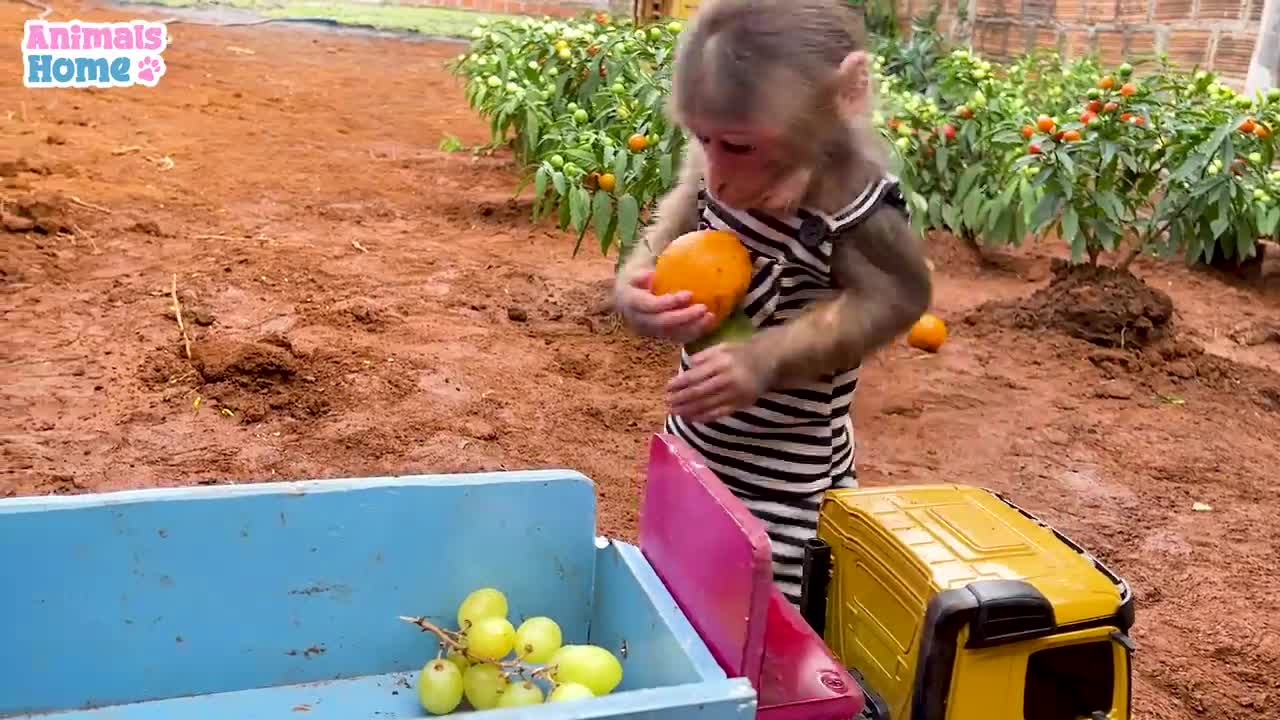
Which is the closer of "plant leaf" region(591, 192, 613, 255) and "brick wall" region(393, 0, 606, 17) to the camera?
"plant leaf" region(591, 192, 613, 255)

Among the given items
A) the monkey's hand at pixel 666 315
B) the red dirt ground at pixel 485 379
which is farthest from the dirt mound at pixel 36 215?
the monkey's hand at pixel 666 315

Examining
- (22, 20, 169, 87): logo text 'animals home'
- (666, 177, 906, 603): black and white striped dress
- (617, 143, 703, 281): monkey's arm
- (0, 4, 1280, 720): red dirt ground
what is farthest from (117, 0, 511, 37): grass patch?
(666, 177, 906, 603): black and white striped dress

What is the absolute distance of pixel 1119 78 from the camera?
450 cm

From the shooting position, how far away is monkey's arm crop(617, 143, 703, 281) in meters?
1.69

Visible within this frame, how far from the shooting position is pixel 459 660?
1.39 metres

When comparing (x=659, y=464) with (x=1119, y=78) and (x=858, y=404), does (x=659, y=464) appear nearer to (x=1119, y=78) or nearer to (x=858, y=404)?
(x=858, y=404)

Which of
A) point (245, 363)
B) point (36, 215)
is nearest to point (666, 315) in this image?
point (245, 363)

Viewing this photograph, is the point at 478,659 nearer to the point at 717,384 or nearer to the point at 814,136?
the point at 717,384

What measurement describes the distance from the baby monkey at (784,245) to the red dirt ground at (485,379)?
1.14 m

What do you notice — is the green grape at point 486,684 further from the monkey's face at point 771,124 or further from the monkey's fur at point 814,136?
the monkey's face at point 771,124

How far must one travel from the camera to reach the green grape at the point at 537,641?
4.41 feet

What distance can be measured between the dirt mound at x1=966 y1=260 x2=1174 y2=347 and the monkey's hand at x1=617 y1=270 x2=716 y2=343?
11.1 ft

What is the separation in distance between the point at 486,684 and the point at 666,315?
A: 496 mm

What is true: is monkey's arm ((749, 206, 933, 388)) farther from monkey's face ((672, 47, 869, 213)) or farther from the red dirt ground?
the red dirt ground
